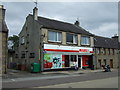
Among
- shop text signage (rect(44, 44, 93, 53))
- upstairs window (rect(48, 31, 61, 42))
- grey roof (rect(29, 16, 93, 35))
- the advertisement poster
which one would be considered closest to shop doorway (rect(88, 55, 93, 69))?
shop text signage (rect(44, 44, 93, 53))

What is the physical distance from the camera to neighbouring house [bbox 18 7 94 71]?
2348 cm

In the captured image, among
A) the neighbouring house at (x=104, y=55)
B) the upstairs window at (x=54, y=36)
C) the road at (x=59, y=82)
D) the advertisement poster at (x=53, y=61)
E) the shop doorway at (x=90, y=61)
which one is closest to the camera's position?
the road at (x=59, y=82)

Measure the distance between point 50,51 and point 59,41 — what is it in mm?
2636

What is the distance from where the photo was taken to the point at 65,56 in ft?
85.3

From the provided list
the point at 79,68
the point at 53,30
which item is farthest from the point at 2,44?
the point at 79,68

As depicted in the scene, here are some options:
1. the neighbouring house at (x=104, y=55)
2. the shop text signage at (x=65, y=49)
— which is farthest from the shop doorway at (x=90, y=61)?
the shop text signage at (x=65, y=49)

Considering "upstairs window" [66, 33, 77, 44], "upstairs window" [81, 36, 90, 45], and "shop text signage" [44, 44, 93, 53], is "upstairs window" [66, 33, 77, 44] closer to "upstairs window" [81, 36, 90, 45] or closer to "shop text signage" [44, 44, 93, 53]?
"shop text signage" [44, 44, 93, 53]

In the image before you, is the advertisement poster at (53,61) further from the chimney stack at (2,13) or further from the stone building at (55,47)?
the chimney stack at (2,13)

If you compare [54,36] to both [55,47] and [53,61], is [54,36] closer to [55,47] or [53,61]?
[55,47]

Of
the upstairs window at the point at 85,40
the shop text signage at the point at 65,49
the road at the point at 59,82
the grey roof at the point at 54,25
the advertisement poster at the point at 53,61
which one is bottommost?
the road at the point at 59,82

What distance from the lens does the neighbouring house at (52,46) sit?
23.5 m

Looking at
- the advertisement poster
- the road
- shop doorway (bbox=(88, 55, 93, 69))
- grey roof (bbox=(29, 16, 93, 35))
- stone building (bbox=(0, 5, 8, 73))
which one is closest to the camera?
the road

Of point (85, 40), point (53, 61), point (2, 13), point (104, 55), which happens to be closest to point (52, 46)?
point (53, 61)

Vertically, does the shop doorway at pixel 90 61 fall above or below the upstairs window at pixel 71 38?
below
